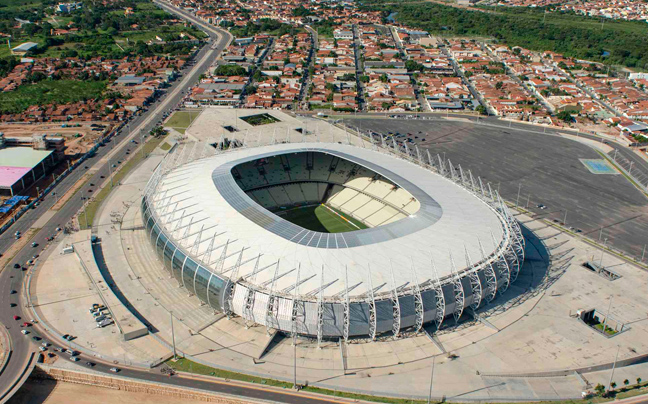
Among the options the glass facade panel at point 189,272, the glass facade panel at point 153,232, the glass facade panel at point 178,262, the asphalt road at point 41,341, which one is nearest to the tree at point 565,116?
the glass facade panel at point 153,232

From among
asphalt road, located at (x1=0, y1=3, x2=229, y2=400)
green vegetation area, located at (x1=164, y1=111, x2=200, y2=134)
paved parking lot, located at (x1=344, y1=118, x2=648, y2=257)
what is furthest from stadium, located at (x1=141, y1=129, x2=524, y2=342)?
green vegetation area, located at (x1=164, y1=111, x2=200, y2=134)

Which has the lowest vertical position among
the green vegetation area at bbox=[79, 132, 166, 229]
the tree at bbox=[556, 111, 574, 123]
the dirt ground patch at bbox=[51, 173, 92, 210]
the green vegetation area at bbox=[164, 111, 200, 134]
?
the dirt ground patch at bbox=[51, 173, 92, 210]

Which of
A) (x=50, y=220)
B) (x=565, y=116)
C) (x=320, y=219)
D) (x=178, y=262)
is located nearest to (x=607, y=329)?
(x=320, y=219)

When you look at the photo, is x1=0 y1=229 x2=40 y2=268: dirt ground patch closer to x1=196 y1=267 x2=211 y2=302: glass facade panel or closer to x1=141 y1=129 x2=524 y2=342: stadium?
x1=141 y1=129 x2=524 y2=342: stadium

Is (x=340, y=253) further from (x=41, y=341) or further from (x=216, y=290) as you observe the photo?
(x=41, y=341)

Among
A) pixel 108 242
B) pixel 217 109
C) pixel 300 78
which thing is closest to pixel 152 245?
pixel 108 242

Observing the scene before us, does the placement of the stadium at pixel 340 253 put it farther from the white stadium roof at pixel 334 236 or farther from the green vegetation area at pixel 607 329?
the green vegetation area at pixel 607 329

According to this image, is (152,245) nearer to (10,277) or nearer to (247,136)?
(10,277)
